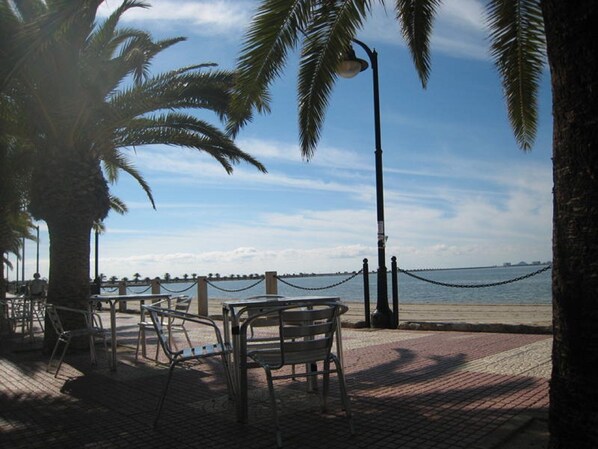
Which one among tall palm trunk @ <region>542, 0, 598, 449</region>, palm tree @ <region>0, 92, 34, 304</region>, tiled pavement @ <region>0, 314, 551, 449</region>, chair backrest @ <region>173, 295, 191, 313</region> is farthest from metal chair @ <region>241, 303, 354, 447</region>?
palm tree @ <region>0, 92, 34, 304</region>

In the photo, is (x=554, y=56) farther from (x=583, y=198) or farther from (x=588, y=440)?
(x=588, y=440)

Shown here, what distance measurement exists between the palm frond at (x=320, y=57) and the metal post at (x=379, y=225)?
3.64 m

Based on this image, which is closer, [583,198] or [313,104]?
[583,198]

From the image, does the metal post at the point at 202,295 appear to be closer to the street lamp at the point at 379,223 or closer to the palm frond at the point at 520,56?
the street lamp at the point at 379,223

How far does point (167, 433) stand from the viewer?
4129 mm

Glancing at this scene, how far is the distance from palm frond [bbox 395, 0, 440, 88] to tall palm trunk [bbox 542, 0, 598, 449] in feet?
13.8

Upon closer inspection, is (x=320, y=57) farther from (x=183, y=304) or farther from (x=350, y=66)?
(x=183, y=304)

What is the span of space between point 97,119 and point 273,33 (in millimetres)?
4416

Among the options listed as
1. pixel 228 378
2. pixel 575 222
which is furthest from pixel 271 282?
pixel 575 222

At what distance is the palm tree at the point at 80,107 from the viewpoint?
834 centimetres

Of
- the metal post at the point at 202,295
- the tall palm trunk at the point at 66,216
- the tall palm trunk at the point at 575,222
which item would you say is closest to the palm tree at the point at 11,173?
Result: the tall palm trunk at the point at 66,216

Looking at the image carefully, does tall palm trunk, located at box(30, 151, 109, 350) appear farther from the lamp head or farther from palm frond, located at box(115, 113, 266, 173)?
the lamp head

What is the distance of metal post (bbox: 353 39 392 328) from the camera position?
1105cm

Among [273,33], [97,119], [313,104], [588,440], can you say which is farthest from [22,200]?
[588,440]
